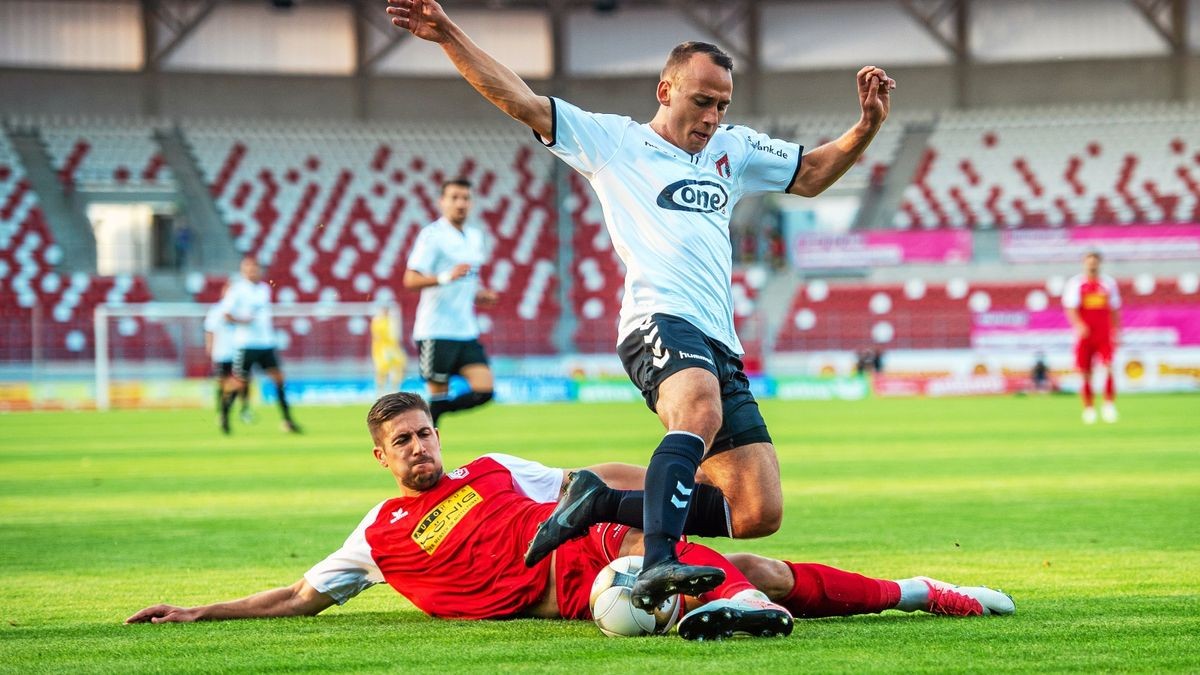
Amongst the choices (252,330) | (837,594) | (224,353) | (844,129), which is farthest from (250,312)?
(844,129)

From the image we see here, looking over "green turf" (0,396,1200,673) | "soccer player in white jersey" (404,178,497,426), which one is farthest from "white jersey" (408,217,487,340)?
"green turf" (0,396,1200,673)

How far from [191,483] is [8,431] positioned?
35.5 ft

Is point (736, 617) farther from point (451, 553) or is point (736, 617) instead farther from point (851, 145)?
point (851, 145)

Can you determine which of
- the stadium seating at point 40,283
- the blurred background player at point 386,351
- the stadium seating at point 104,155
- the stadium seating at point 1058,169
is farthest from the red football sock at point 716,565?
the stadium seating at point 1058,169

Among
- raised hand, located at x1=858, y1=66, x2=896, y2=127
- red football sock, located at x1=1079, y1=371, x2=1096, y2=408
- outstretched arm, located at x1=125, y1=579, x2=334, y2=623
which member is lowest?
red football sock, located at x1=1079, y1=371, x2=1096, y2=408

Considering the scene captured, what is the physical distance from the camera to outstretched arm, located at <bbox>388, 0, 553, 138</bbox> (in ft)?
16.4

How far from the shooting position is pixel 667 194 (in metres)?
5.38

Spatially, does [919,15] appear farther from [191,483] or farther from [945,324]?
[191,483]

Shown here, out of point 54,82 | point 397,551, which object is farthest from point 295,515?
point 54,82

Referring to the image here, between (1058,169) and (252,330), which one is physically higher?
(1058,169)

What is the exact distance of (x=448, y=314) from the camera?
13578mm

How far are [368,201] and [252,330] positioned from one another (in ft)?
56.6

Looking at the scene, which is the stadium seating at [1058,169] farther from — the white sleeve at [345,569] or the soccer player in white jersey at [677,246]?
the white sleeve at [345,569]

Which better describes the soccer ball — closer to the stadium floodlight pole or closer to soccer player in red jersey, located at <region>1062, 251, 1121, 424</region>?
soccer player in red jersey, located at <region>1062, 251, 1121, 424</region>
